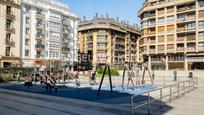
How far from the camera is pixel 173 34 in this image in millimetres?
70250

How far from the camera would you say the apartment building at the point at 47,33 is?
61625mm

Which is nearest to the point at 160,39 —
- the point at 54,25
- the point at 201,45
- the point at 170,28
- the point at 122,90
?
the point at 170,28

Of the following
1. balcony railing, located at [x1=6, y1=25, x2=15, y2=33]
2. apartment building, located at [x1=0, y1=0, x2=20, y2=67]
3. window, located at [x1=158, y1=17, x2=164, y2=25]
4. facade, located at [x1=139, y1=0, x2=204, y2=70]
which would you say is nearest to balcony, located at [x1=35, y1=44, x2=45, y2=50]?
apartment building, located at [x1=0, y1=0, x2=20, y2=67]

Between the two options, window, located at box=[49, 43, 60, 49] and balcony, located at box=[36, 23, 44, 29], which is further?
window, located at box=[49, 43, 60, 49]

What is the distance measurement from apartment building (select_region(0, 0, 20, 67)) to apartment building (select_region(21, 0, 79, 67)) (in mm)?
2265

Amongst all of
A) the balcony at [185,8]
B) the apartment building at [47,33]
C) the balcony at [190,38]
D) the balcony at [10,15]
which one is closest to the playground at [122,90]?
the balcony at [10,15]

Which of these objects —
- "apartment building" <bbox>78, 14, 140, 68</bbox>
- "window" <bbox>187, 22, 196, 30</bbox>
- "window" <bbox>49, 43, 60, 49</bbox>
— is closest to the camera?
"window" <bbox>187, 22, 196, 30</bbox>

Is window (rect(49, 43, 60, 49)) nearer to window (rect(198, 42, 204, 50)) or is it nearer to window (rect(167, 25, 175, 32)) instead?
window (rect(167, 25, 175, 32))

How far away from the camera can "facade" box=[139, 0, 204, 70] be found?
217ft

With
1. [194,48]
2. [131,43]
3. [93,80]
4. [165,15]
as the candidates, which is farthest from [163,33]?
[93,80]

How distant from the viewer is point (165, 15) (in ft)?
238

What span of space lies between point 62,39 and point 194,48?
3367 centimetres

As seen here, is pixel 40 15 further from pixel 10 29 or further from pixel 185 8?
pixel 185 8

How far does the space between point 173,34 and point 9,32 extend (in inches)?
1572
